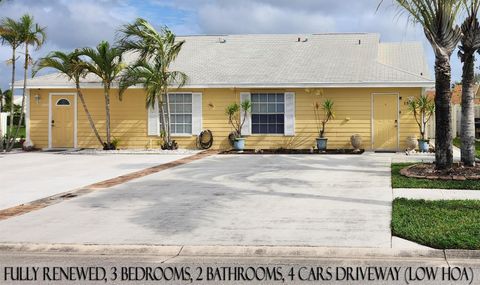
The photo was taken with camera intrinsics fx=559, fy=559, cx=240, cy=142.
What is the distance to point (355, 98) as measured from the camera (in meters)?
20.2

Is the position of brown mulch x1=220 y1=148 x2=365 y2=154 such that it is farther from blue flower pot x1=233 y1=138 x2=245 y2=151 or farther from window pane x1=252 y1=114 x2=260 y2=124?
window pane x1=252 y1=114 x2=260 y2=124

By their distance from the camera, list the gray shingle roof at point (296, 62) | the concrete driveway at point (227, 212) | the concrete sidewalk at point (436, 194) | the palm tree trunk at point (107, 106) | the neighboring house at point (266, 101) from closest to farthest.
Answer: the concrete driveway at point (227, 212), the concrete sidewalk at point (436, 194), the neighboring house at point (266, 101), the gray shingle roof at point (296, 62), the palm tree trunk at point (107, 106)

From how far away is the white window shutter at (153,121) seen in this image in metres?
21.3

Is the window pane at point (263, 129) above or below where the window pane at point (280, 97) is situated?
below

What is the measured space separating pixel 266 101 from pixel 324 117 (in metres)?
2.22

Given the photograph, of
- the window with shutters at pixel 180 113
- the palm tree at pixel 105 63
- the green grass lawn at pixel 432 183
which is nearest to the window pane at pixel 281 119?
the window with shutters at pixel 180 113

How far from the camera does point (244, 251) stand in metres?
6.47

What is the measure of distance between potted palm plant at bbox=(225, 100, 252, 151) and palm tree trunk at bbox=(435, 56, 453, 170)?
883cm

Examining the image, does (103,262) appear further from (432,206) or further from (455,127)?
(455,127)

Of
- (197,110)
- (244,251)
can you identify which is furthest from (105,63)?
(244,251)

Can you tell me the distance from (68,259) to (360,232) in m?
3.59

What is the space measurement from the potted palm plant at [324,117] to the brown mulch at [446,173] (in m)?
6.85

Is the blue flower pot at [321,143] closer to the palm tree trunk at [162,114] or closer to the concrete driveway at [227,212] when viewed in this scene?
the palm tree trunk at [162,114]

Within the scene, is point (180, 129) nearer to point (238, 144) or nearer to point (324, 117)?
point (238, 144)
